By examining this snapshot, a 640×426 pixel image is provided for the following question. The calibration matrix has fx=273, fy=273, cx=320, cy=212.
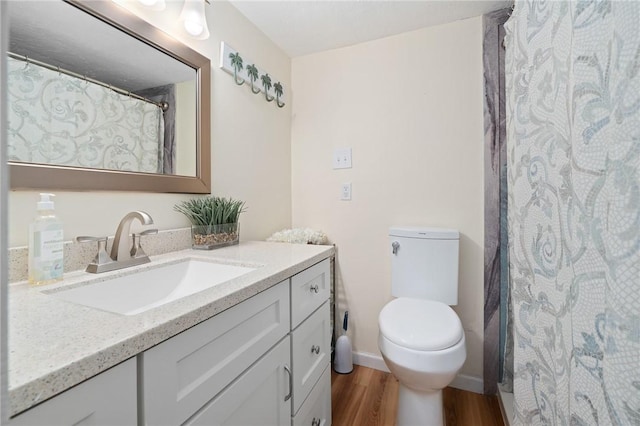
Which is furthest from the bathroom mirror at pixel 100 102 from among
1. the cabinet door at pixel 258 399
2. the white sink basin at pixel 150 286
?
the cabinet door at pixel 258 399

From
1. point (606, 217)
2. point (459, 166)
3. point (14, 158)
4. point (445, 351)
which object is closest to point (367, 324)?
point (445, 351)

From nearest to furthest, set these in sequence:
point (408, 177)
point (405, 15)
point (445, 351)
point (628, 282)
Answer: point (628, 282) < point (445, 351) < point (405, 15) < point (408, 177)

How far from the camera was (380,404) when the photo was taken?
143 cm

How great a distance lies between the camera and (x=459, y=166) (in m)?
1.56

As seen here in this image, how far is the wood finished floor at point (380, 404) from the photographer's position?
1.33 m

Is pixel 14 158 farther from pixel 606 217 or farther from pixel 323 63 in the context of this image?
pixel 323 63

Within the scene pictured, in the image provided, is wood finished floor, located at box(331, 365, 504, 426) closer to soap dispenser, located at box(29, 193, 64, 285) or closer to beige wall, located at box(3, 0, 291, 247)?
beige wall, located at box(3, 0, 291, 247)

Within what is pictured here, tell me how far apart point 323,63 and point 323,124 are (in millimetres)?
417

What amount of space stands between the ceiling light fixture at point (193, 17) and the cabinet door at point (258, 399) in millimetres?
1281

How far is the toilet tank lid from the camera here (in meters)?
1.46

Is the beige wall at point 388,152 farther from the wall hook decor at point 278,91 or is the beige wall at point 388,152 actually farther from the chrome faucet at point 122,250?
the chrome faucet at point 122,250

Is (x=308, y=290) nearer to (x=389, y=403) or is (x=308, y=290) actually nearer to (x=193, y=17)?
(x=389, y=403)

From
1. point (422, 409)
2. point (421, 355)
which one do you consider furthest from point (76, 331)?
point (422, 409)

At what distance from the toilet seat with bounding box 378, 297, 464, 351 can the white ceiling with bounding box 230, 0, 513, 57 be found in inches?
61.0
